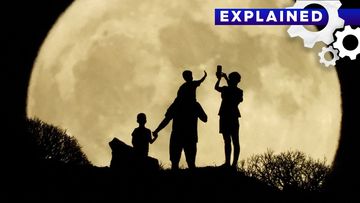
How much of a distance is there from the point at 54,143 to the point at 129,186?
28.8 metres

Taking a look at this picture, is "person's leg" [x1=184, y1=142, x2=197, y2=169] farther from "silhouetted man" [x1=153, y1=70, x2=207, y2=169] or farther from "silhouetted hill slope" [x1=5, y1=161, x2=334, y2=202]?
"silhouetted hill slope" [x1=5, y1=161, x2=334, y2=202]

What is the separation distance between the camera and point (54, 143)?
39.1 metres

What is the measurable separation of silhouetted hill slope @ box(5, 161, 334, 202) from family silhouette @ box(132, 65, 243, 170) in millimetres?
600

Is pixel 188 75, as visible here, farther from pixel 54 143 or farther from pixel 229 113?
pixel 54 143

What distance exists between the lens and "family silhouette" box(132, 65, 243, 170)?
1289 centimetres

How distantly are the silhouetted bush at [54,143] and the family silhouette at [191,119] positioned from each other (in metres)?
25.7

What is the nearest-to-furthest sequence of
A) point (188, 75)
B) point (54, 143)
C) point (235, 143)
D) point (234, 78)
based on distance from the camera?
1. point (188, 75)
2. point (234, 78)
3. point (235, 143)
4. point (54, 143)

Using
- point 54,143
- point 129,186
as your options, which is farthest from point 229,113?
point 54,143

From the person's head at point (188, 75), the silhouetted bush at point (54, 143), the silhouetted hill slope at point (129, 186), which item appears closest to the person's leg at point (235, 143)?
the silhouetted hill slope at point (129, 186)

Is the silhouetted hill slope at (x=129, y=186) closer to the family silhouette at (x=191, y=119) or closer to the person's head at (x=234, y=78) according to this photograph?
the family silhouette at (x=191, y=119)

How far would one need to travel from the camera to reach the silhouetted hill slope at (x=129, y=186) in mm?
11211

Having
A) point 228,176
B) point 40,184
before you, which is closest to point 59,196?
point 40,184

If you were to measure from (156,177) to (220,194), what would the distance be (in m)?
1.60

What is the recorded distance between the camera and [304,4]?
57.3 ft
